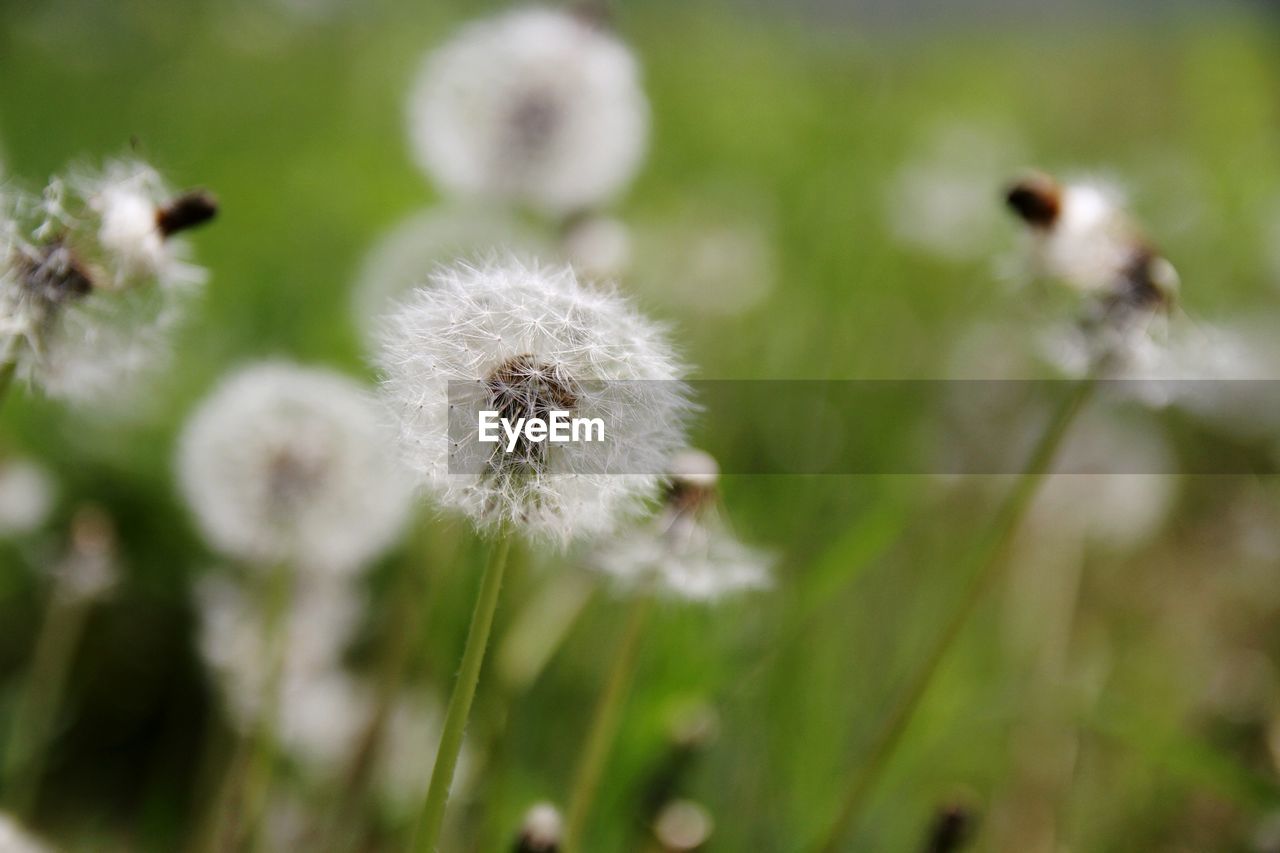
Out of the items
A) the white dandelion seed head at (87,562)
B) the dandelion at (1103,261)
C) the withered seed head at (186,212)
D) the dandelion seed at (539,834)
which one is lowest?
the dandelion seed at (539,834)

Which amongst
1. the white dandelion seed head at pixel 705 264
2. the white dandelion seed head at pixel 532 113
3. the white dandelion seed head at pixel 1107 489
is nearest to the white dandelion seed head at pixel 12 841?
the white dandelion seed head at pixel 532 113

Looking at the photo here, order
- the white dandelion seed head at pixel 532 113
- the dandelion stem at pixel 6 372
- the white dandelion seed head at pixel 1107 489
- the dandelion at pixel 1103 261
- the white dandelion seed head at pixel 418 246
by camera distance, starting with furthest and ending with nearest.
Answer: the white dandelion seed head at pixel 1107 489
the white dandelion seed head at pixel 418 246
the white dandelion seed head at pixel 532 113
the dandelion at pixel 1103 261
the dandelion stem at pixel 6 372

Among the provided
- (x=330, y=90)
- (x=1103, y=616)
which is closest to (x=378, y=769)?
(x=1103, y=616)

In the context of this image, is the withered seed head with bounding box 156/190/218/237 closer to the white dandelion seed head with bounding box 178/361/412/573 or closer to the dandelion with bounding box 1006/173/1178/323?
the white dandelion seed head with bounding box 178/361/412/573

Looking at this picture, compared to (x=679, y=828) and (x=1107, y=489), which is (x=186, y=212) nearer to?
(x=679, y=828)

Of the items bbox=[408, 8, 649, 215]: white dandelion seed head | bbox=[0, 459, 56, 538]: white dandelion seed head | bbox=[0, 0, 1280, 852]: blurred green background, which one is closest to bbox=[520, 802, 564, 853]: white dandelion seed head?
bbox=[0, 0, 1280, 852]: blurred green background

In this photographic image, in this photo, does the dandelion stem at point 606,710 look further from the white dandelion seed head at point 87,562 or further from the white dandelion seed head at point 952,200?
the white dandelion seed head at point 952,200

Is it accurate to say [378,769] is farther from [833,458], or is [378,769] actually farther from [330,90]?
[330,90]

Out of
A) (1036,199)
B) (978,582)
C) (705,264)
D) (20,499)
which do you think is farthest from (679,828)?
(705,264)
